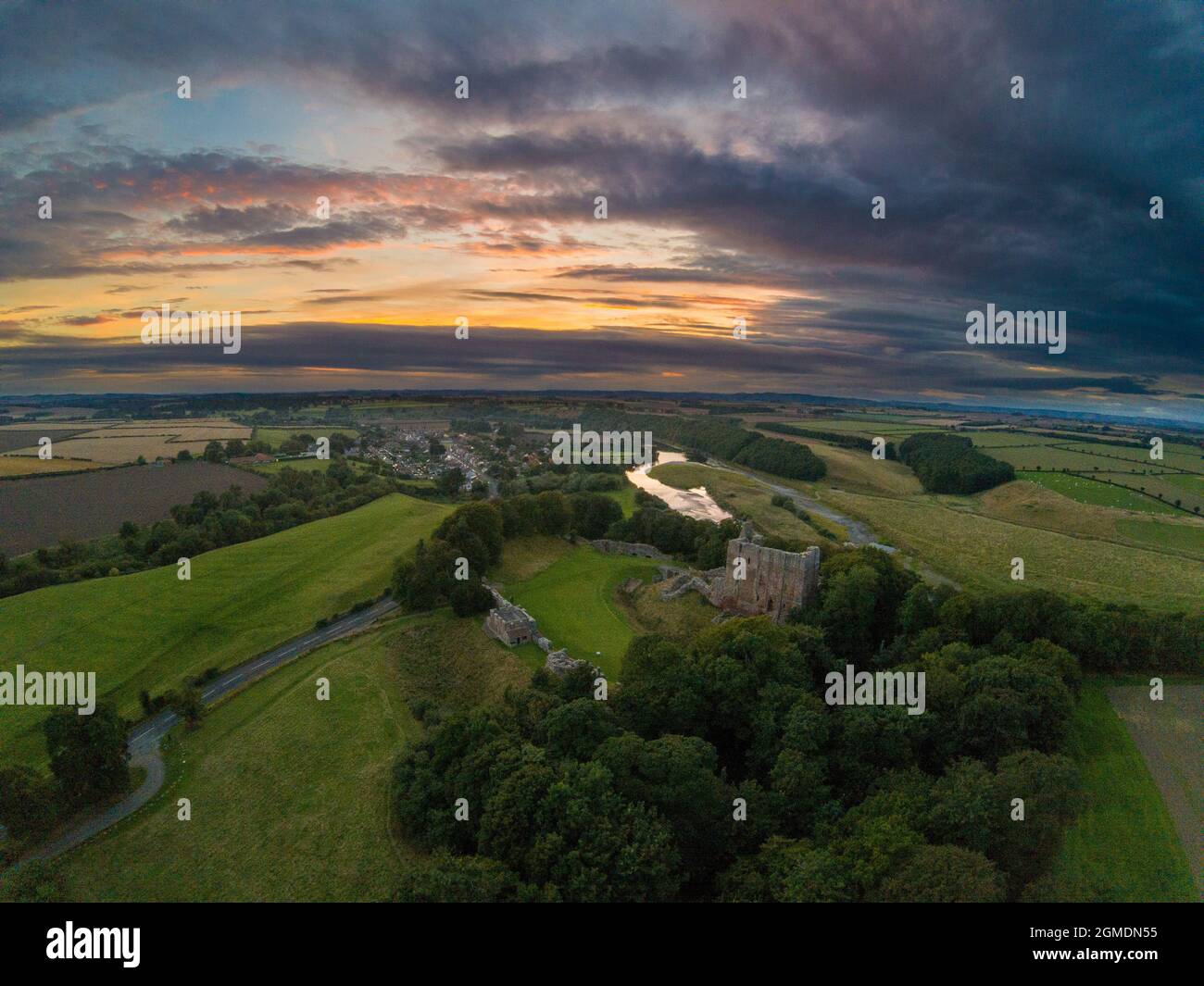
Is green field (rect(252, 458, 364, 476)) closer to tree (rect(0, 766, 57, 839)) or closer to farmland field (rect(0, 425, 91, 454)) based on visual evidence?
farmland field (rect(0, 425, 91, 454))

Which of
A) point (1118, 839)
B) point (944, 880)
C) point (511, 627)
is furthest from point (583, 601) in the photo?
point (1118, 839)

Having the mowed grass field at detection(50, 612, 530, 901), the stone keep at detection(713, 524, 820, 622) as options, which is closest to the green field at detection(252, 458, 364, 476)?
the mowed grass field at detection(50, 612, 530, 901)

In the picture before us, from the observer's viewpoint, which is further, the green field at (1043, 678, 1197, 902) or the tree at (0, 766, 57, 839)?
the tree at (0, 766, 57, 839)

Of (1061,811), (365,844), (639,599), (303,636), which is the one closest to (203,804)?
(365,844)

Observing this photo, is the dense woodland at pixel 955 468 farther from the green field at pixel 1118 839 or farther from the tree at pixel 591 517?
the green field at pixel 1118 839
